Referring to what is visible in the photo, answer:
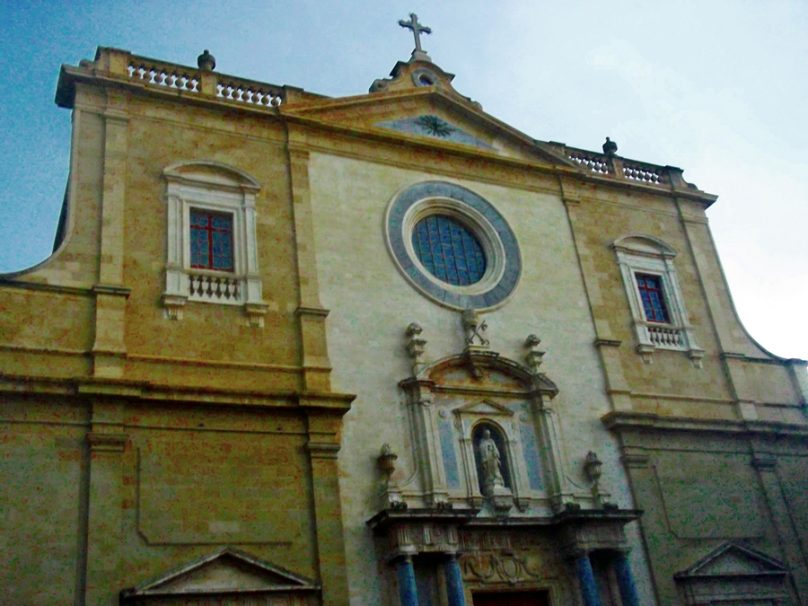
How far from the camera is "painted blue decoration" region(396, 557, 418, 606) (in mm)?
13266

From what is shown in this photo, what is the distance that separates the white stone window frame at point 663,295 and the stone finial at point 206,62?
8874 millimetres

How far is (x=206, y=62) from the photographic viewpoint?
16.9m

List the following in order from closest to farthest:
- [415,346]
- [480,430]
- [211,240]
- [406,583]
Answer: [406,583], [211,240], [415,346], [480,430]

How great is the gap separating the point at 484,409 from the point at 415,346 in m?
1.63

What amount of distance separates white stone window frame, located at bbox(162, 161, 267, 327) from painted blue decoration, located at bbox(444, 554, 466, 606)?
4.77 m

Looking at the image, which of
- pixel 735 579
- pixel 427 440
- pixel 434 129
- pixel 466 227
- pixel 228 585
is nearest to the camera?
pixel 228 585

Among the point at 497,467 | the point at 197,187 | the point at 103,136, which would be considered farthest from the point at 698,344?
the point at 103,136

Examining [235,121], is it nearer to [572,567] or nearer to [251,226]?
[251,226]

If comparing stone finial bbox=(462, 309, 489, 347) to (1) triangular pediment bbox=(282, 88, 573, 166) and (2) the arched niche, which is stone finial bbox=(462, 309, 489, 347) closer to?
(2) the arched niche

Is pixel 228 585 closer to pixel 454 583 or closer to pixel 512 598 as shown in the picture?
pixel 454 583

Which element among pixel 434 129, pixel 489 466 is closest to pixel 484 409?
pixel 489 466

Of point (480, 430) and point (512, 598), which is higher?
point (480, 430)

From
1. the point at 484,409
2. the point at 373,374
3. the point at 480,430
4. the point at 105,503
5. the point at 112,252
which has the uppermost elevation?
the point at 112,252

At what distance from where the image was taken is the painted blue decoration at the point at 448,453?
1503 centimetres
